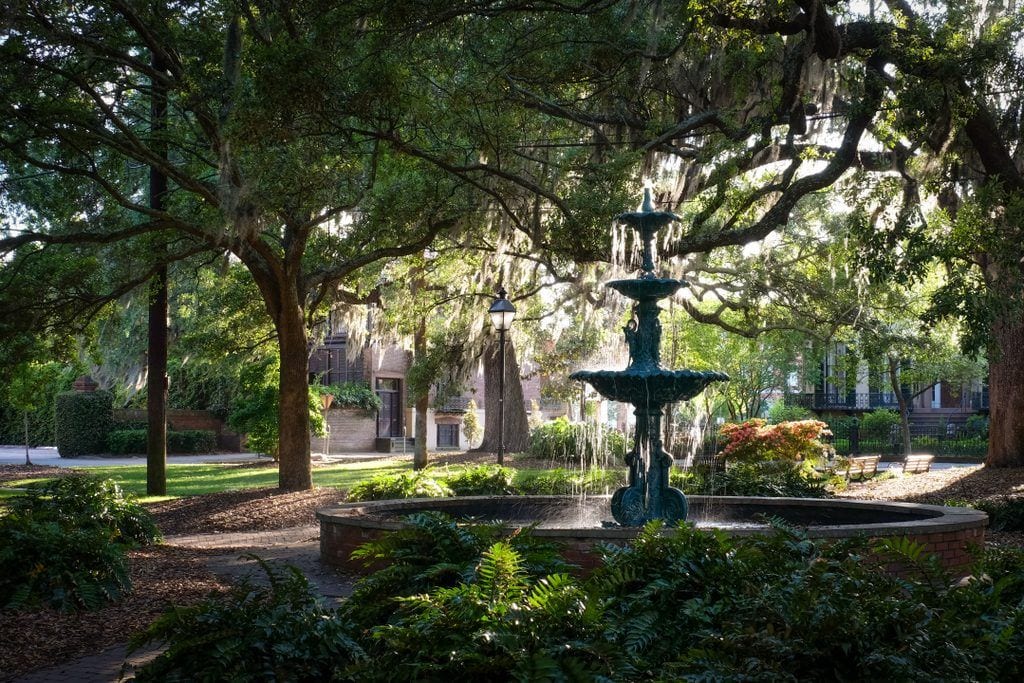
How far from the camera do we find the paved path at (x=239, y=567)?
6.36 meters

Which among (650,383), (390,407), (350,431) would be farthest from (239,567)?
(390,407)

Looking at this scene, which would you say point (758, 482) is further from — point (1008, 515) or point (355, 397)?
point (355, 397)

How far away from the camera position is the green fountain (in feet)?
33.8

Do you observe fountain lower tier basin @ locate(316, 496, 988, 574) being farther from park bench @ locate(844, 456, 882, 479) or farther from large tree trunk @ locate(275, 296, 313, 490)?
park bench @ locate(844, 456, 882, 479)

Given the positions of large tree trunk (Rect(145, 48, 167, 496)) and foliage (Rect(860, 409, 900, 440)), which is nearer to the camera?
large tree trunk (Rect(145, 48, 167, 496))

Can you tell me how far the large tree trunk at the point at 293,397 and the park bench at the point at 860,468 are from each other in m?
11.4

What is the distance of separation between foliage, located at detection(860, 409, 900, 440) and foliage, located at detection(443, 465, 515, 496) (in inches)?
1105

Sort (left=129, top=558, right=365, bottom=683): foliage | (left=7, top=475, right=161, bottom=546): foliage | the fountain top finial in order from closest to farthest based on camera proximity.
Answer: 1. (left=129, top=558, right=365, bottom=683): foliage
2. the fountain top finial
3. (left=7, top=475, right=161, bottom=546): foliage

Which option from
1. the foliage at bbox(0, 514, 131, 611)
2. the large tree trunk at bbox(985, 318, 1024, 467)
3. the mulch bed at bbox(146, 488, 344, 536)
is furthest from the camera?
the large tree trunk at bbox(985, 318, 1024, 467)

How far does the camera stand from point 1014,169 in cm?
1530

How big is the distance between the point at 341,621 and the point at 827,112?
14256mm

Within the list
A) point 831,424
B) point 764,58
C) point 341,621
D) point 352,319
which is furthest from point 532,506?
point 831,424

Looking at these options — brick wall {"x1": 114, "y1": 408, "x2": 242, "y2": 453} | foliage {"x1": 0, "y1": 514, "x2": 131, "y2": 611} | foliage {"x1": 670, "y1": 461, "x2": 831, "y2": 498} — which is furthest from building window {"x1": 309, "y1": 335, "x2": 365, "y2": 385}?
foliage {"x1": 0, "y1": 514, "x2": 131, "y2": 611}

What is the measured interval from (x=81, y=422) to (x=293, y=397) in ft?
74.7
